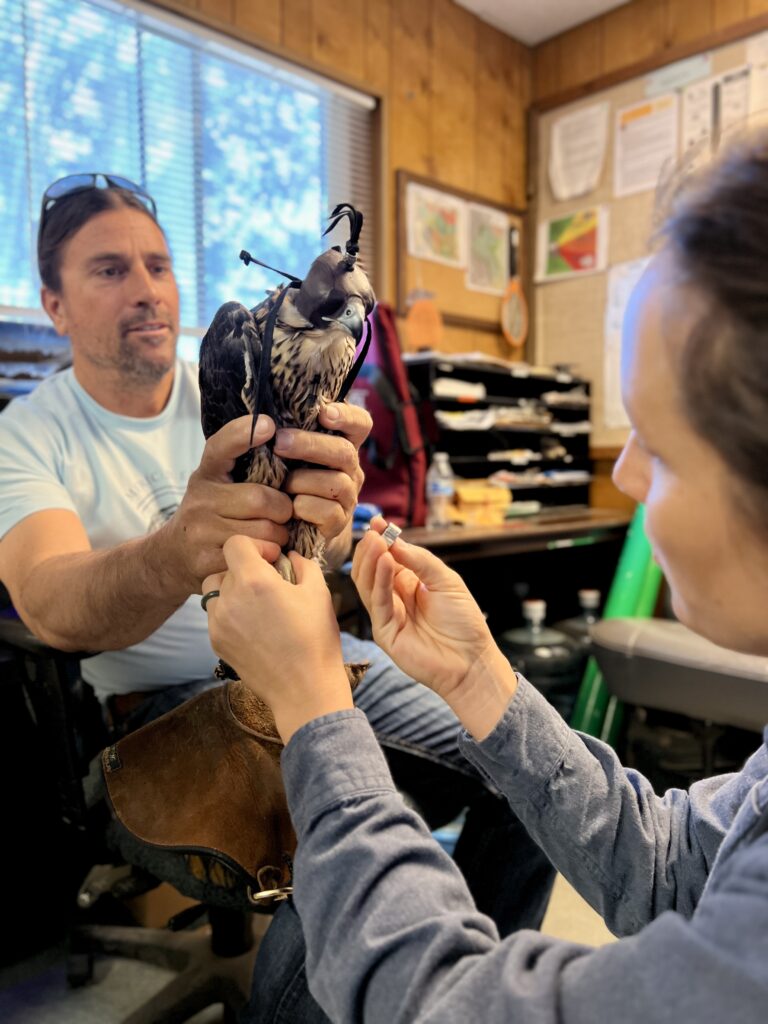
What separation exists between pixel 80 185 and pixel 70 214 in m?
0.04

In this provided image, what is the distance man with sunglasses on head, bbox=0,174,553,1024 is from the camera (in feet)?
2.86

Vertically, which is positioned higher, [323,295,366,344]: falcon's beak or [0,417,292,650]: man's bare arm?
[323,295,366,344]: falcon's beak

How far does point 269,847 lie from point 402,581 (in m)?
0.30

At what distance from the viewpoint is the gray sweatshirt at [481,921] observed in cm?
37

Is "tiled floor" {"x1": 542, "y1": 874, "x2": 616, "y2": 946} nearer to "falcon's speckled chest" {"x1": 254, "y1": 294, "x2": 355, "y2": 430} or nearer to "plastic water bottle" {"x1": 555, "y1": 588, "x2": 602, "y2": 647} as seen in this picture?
"plastic water bottle" {"x1": 555, "y1": 588, "x2": 602, "y2": 647}

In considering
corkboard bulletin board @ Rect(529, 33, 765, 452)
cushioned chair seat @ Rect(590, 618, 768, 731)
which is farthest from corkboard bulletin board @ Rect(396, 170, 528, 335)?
cushioned chair seat @ Rect(590, 618, 768, 731)

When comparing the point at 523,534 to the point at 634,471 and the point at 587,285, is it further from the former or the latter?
the point at 634,471

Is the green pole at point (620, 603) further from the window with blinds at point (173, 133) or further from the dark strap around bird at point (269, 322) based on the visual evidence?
the dark strap around bird at point (269, 322)

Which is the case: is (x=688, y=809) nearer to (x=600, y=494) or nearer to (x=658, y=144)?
(x=600, y=494)

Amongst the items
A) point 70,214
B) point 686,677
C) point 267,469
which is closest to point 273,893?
point 267,469

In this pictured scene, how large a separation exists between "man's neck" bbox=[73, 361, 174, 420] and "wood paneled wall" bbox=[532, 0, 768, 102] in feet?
8.88

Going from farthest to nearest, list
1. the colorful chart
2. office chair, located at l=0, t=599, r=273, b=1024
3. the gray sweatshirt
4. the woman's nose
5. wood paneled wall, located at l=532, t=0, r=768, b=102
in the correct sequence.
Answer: the colorful chart, wood paneled wall, located at l=532, t=0, r=768, b=102, office chair, located at l=0, t=599, r=273, b=1024, the woman's nose, the gray sweatshirt

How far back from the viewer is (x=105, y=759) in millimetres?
787

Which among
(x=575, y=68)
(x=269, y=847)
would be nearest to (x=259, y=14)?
(x=575, y=68)
